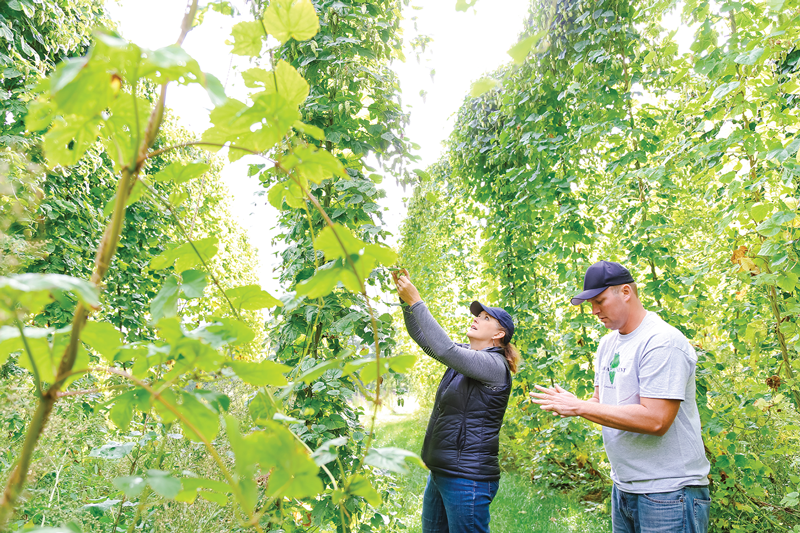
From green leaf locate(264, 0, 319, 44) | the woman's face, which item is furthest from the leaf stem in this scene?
the woman's face

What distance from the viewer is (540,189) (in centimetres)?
327

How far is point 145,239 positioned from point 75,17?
7.24 feet

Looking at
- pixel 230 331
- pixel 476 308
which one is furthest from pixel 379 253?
pixel 476 308

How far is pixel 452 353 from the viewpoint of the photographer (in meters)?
1.87

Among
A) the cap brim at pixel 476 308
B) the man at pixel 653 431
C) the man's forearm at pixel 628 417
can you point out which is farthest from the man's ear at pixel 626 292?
the cap brim at pixel 476 308

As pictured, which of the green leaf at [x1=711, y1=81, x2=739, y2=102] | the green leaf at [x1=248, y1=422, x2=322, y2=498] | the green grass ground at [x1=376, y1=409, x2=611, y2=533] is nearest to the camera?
the green leaf at [x1=248, y1=422, x2=322, y2=498]

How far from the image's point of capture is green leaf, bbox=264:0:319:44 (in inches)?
20.4

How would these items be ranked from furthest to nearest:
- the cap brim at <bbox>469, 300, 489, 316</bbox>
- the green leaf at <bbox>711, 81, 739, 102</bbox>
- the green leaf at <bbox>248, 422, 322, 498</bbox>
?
the cap brim at <bbox>469, 300, 489, 316</bbox> < the green leaf at <bbox>711, 81, 739, 102</bbox> < the green leaf at <bbox>248, 422, 322, 498</bbox>

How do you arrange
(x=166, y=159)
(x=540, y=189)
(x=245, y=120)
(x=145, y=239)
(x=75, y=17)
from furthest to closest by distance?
(x=166, y=159) < (x=145, y=239) < (x=75, y=17) < (x=540, y=189) < (x=245, y=120)

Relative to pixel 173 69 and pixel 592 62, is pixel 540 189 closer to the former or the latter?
pixel 592 62

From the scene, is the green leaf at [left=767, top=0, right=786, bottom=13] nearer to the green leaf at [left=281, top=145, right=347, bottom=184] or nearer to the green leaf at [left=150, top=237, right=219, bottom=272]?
the green leaf at [left=281, top=145, right=347, bottom=184]

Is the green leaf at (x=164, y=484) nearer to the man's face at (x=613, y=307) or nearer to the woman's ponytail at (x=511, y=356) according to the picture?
the man's face at (x=613, y=307)

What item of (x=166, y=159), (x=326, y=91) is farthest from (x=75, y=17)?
(x=326, y=91)

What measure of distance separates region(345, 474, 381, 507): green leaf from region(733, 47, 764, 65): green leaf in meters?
1.88
